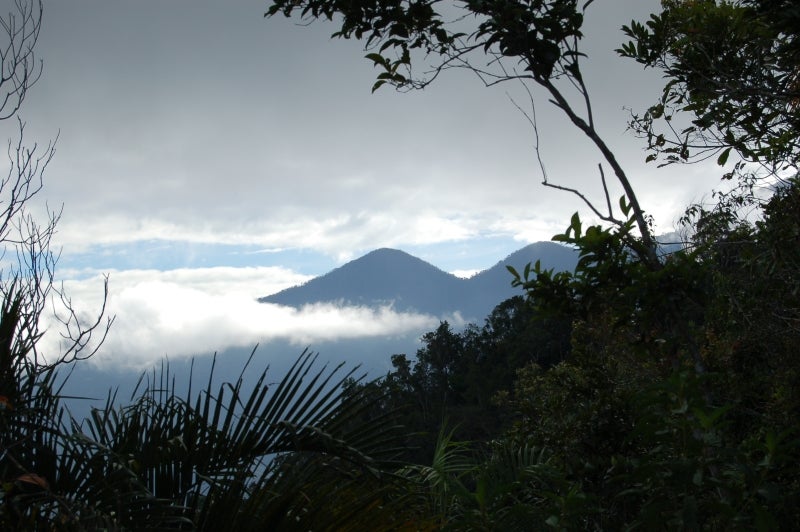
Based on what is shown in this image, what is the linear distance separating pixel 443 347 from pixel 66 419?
119ft

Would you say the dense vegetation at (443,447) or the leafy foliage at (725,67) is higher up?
the leafy foliage at (725,67)

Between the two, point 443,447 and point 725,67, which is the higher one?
point 725,67

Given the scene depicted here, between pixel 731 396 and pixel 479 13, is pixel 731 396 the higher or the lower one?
the lower one

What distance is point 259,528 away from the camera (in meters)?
1.88

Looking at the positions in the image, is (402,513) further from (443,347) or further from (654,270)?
(443,347)

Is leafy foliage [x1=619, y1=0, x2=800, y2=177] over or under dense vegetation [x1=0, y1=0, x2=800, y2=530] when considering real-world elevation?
over

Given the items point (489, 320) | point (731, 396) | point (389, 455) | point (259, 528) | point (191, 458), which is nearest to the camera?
point (259, 528)

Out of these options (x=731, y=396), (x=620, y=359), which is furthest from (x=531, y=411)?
(x=731, y=396)

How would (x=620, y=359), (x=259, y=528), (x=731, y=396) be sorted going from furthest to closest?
(x=620, y=359) < (x=731, y=396) < (x=259, y=528)

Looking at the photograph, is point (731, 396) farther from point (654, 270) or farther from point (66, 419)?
point (66, 419)

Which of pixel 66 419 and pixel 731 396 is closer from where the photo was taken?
pixel 66 419

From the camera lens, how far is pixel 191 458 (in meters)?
2.14

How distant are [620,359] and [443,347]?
97.4 feet

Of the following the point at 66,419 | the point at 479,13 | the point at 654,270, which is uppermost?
the point at 479,13
